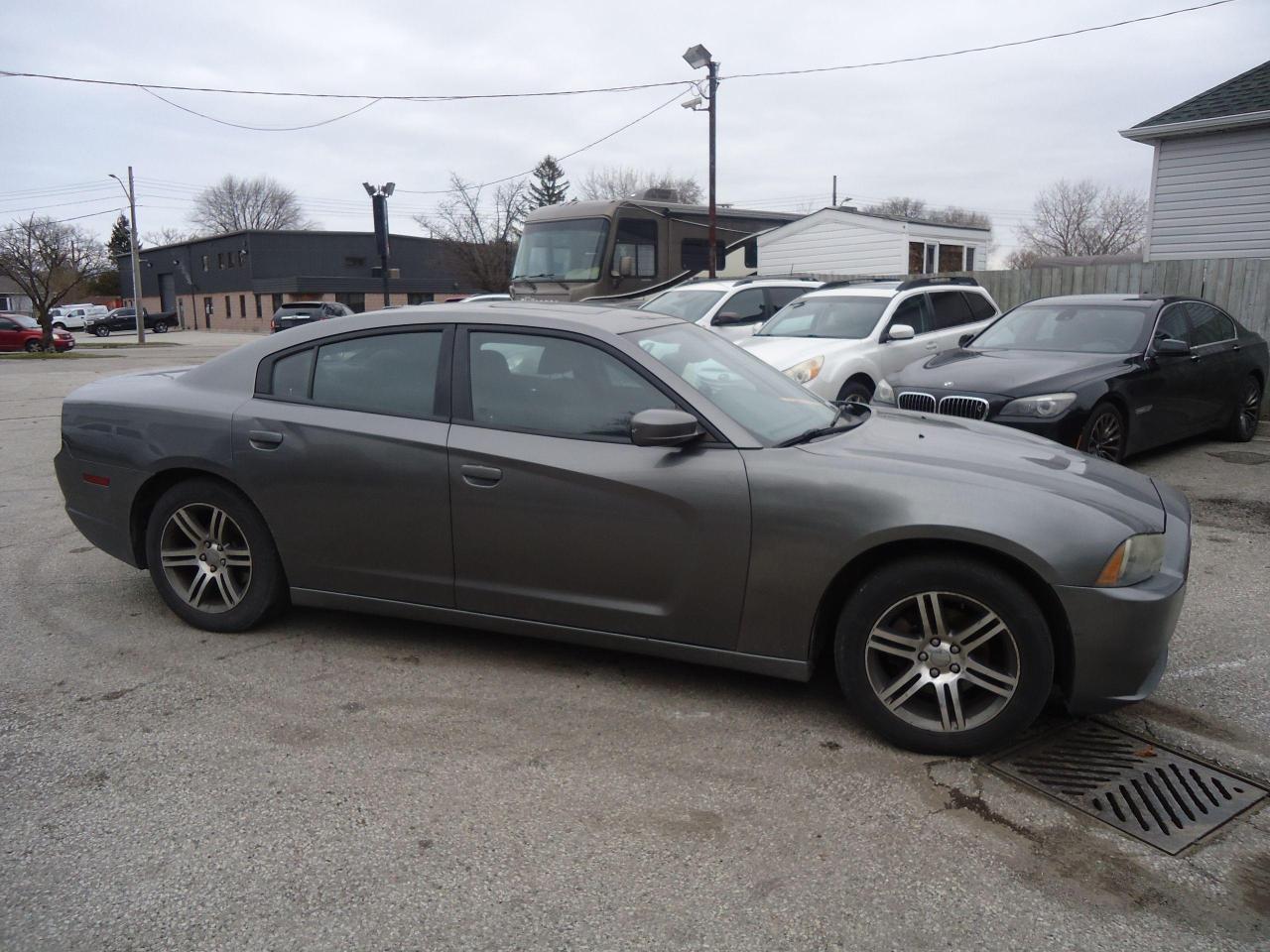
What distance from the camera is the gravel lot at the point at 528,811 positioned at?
2.52m

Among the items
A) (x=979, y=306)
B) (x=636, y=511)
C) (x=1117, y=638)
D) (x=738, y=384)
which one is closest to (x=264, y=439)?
(x=636, y=511)

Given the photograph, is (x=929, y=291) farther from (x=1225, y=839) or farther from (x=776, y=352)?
(x=1225, y=839)

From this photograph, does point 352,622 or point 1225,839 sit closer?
point 1225,839

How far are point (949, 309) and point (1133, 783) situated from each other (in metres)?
9.06

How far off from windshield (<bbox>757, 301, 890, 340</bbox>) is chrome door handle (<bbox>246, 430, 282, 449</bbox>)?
7472 millimetres

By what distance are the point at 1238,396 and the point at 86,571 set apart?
1015 cm

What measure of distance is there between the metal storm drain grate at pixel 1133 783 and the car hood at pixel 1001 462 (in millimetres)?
827

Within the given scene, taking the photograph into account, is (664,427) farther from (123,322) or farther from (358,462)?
(123,322)

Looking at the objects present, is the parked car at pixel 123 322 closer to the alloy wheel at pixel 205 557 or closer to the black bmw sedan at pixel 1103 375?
the black bmw sedan at pixel 1103 375

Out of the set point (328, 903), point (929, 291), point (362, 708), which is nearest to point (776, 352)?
point (929, 291)

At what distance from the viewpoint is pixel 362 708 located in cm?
379

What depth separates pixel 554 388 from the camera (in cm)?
396

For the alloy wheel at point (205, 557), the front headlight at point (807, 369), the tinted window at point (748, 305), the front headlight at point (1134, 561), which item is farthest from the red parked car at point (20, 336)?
the front headlight at point (1134, 561)

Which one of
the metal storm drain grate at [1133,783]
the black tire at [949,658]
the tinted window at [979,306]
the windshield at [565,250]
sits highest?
the windshield at [565,250]
